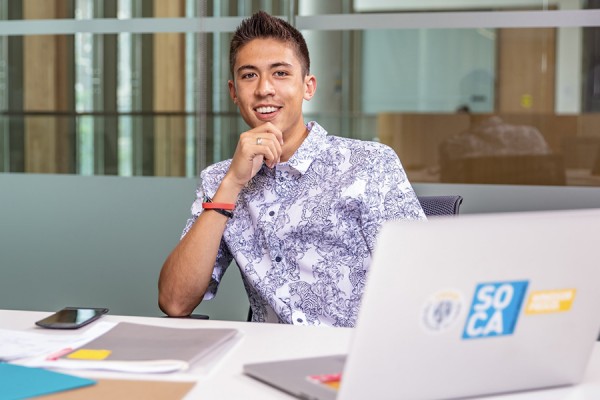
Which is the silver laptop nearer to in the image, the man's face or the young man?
the young man

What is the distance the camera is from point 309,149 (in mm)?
2451

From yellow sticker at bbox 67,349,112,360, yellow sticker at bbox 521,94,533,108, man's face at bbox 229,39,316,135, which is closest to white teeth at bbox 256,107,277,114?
man's face at bbox 229,39,316,135

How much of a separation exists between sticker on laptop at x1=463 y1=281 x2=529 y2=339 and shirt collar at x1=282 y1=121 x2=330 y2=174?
48.3 inches

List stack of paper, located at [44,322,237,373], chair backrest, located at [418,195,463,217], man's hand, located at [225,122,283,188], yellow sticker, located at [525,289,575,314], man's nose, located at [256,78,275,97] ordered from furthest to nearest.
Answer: chair backrest, located at [418,195,463,217]
man's nose, located at [256,78,275,97]
man's hand, located at [225,122,283,188]
stack of paper, located at [44,322,237,373]
yellow sticker, located at [525,289,575,314]

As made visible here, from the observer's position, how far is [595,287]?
129 cm

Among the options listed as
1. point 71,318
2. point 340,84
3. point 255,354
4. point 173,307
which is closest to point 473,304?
point 255,354

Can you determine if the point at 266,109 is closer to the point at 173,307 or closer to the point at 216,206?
the point at 216,206

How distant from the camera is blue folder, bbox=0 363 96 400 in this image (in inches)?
53.7

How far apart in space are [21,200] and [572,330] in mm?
3741

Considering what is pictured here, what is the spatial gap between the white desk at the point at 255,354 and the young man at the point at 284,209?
0.42m

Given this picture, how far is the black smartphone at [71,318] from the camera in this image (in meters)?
1.84

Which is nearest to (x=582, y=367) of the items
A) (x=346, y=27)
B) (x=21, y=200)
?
(x=346, y=27)

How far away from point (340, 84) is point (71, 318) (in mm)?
2444

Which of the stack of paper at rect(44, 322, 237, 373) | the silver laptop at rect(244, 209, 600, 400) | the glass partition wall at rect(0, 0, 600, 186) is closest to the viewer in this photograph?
the silver laptop at rect(244, 209, 600, 400)
